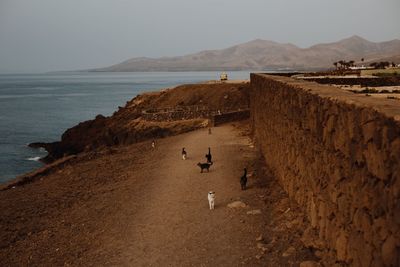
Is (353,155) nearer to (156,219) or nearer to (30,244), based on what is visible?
(156,219)

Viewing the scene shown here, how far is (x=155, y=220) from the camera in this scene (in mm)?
13070

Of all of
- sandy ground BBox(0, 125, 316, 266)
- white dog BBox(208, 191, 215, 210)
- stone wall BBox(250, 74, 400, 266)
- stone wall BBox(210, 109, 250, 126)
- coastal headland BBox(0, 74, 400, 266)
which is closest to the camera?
stone wall BBox(250, 74, 400, 266)

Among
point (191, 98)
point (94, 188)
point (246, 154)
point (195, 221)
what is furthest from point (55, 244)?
point (191, 98)

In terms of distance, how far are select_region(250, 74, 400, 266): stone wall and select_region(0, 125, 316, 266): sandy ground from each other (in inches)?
48.4

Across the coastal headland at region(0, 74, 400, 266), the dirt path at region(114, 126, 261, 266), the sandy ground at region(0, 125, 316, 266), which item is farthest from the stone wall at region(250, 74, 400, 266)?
the dirt path at region(114, 126, 261, 266)

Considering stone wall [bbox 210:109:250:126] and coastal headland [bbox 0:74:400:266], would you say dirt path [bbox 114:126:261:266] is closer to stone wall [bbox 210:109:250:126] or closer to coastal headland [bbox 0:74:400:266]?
coastal headland [bbox 0:74:400:266]

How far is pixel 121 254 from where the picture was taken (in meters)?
10.9

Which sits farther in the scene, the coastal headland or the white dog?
the white dog

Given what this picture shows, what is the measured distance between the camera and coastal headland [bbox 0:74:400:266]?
19.0 ft

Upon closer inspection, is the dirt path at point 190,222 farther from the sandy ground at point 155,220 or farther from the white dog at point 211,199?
the white dog at point 211,199

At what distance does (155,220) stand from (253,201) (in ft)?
9.42

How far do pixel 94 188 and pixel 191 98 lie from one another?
29207 mm

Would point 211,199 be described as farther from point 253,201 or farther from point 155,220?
point 155,220

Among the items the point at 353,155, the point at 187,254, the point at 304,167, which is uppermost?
the point at 353,155
